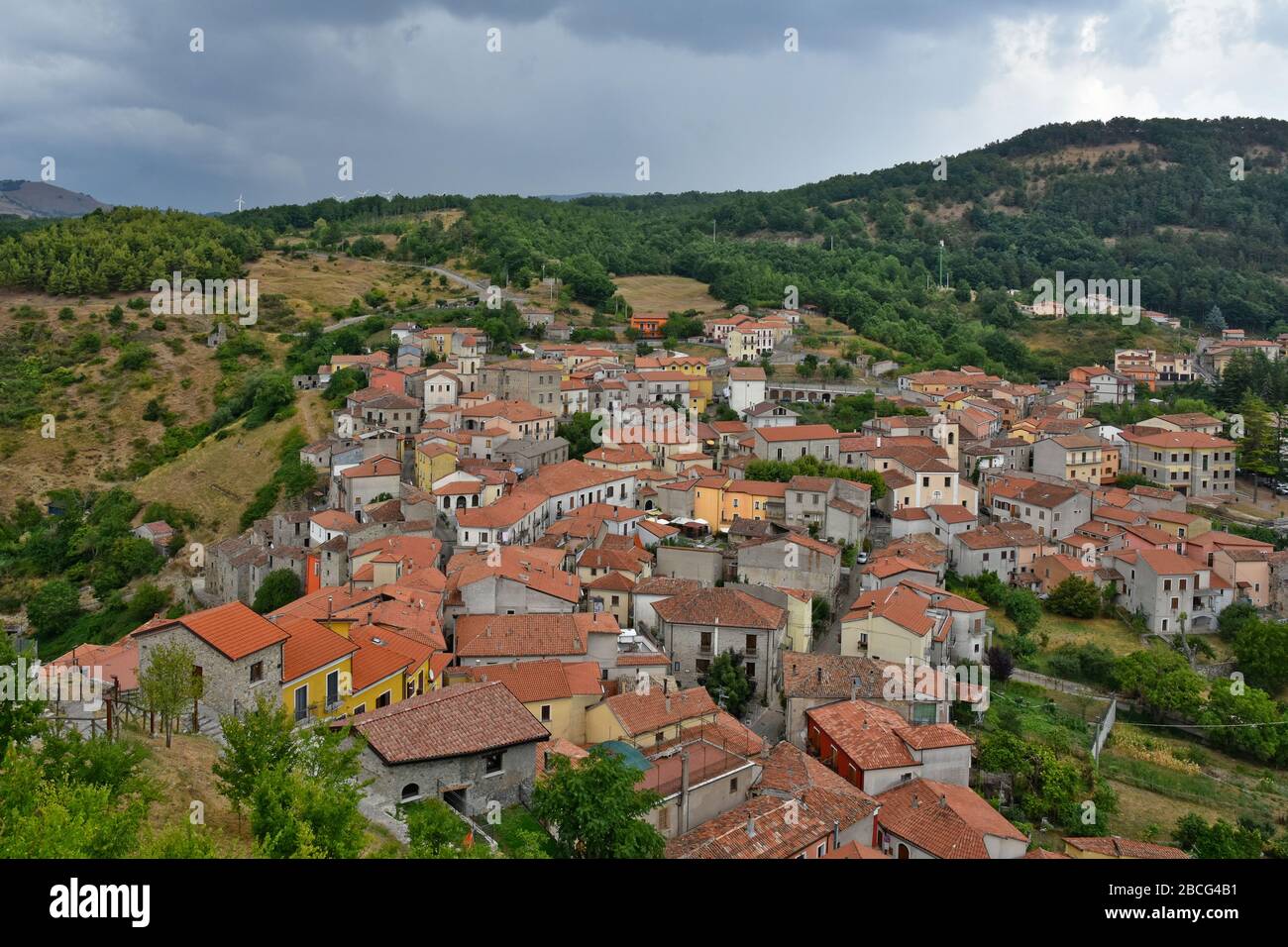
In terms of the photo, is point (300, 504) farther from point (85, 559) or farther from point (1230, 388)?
point (1230, 388)

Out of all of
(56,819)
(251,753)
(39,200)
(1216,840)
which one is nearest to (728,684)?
(1216,840)

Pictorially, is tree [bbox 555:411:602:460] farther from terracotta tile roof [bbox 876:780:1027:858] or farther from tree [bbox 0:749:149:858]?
tree [bbox 0:749:149:858]

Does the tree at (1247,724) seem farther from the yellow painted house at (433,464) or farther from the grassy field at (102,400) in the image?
the grassy field at (102,400)

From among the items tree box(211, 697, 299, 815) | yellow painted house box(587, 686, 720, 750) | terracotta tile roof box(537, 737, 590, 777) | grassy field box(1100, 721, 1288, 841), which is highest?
tree box(211, 697, 299, 815)

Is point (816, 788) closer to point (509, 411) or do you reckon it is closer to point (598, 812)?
point (598, 812)

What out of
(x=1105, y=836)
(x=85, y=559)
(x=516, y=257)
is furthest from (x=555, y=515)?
(x=516, y=257)

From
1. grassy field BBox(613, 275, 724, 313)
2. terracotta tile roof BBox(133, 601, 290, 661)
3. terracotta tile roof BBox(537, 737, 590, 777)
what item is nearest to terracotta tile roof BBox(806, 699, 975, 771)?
terracotta tile roof BBox(537, 737, 590, 777)
